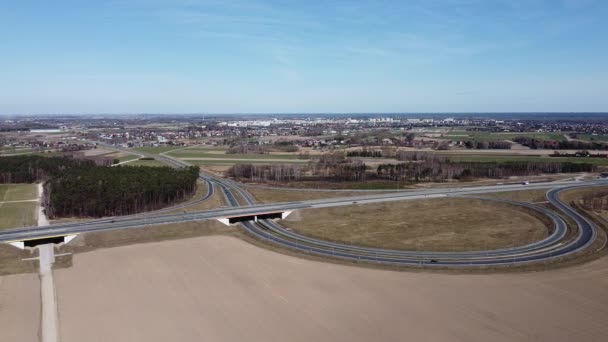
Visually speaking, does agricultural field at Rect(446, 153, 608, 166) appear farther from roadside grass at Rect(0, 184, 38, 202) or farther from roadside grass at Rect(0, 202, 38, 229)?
roadside grass at Rect(0, 202, 38, 229)

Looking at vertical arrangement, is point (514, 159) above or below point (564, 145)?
below

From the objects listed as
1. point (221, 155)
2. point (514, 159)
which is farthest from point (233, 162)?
point (514, 159)

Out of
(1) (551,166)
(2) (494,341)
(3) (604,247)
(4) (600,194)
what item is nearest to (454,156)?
(1) (551,166)

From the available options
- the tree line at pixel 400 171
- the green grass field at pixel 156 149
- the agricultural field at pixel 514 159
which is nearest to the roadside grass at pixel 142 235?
the tree line at pixel 400 171

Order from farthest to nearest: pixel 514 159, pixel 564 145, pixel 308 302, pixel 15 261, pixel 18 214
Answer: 1. pixel 564 145
2. pixel 514 159
3. pixel 18 214
4. pixel 15 261
5. pixel 308 302

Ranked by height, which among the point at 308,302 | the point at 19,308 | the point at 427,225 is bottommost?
the point at 19,308

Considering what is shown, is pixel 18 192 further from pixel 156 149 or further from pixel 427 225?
pixel 156 149

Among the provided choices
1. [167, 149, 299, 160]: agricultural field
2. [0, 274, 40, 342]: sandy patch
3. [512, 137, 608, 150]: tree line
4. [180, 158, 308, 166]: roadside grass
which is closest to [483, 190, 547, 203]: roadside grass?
[180, 158, 308, 166]: roadside grass
